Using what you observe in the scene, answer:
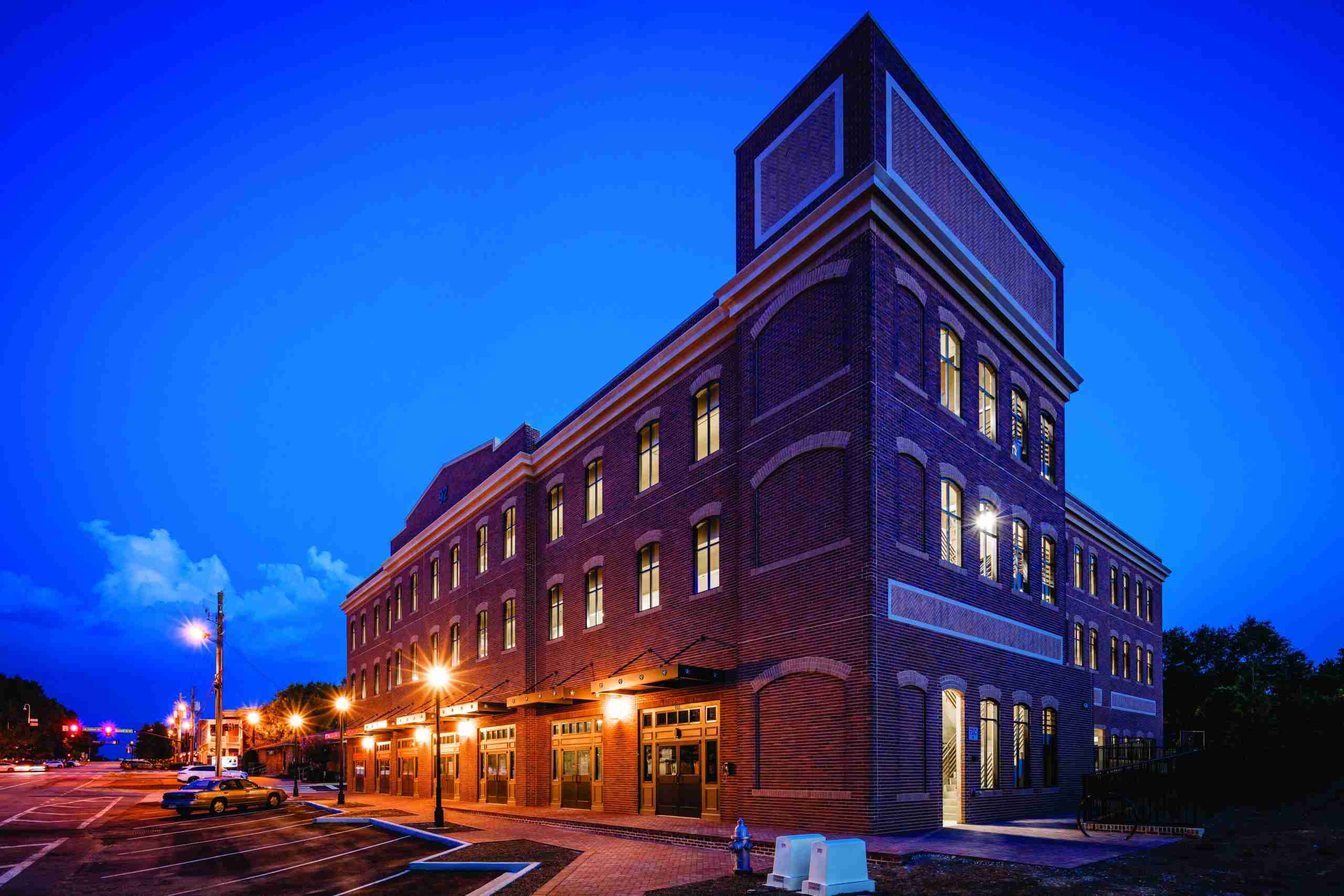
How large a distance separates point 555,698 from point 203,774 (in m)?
32.8

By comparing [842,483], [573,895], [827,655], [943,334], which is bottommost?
[573,895]

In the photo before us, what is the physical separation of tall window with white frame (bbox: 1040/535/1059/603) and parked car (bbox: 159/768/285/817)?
105ft

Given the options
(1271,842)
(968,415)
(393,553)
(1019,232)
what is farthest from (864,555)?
(393,553)

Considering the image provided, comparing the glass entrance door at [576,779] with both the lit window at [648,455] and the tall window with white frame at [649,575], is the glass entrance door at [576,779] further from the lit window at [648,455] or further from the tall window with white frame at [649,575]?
the lit window at [648,455]

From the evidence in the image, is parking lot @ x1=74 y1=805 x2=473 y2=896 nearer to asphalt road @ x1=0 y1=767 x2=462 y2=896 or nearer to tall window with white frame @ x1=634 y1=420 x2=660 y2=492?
asphalt road @ x1=0 y1=767 x2=462 y2=896

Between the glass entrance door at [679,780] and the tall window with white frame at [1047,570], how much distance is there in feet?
36.3

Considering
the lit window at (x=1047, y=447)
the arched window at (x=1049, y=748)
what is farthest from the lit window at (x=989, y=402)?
the arched window at (x=1049, y=748)

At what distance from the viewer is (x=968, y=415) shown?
78.2ft

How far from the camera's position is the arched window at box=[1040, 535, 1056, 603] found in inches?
1071

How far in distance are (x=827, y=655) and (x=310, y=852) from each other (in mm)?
13412

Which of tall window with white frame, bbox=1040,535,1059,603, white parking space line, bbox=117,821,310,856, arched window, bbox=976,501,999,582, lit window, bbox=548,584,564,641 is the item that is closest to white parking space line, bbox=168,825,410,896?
white parking space line, bbox=117,821,310,856

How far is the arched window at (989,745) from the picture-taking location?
22469mm

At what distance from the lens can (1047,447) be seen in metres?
28.9

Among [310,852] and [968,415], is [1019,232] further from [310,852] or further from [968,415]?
[310,852]
